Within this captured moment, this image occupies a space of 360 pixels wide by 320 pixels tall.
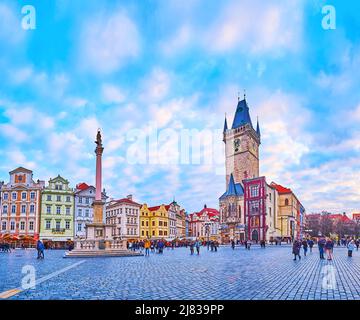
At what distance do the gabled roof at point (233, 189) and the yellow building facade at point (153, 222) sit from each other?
1534 centimetres

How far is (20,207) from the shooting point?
69.7 m

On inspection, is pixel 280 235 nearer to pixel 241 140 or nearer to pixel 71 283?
pixel 241 140

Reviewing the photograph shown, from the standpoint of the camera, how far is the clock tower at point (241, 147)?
101 meters

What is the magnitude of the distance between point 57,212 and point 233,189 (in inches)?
1601

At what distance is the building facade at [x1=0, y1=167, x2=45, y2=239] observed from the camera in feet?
227

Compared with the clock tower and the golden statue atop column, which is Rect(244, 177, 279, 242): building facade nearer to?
the clock tower

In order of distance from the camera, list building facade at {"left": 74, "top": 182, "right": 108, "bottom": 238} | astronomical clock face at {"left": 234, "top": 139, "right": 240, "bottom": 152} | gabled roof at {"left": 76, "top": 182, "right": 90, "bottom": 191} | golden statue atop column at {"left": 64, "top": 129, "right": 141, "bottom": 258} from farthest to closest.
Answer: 1. astronomical clock face at {"left": 234, "top": 139, "right": 240, "bottom": 152}
2. gabled roof at {"left": 76, "top": 182, "right": 90, "bottom": 191}
3. building facade at {"left": 74, "top": 182, "right": 108, "bottom": 238}
4. golden statue atop column at {"left": 64, "top": 129, "right": 141, "bottom": 258}

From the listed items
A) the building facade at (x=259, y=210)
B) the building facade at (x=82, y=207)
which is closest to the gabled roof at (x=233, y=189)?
the building facade at (x=259, y=210)

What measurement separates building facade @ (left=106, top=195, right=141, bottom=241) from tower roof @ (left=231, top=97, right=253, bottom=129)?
4051cm

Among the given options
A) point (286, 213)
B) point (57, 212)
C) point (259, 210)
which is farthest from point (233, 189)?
point (57, 212)

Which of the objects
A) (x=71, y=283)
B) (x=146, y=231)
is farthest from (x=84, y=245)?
(x=146, y=231)

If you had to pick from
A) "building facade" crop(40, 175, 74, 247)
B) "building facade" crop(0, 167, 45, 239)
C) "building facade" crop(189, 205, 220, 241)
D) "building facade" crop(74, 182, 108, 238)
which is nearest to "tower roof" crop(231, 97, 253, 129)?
"building facade" crop(189, 205, 220, 241)

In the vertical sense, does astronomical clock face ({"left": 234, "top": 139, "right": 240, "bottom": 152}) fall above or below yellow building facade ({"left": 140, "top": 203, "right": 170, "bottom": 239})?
above

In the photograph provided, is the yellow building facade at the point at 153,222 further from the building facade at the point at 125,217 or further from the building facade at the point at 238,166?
the building facade at the point at 238,166
